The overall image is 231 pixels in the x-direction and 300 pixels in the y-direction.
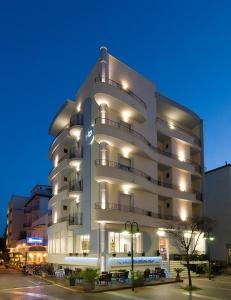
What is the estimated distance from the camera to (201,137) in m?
60.4

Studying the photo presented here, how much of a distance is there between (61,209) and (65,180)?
14.6ft

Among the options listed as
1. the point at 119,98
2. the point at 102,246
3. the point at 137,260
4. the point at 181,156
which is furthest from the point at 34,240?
the point at 119,98

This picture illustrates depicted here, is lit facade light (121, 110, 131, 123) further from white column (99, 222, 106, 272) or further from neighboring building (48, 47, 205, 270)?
white column (99, 222, 106, 272)

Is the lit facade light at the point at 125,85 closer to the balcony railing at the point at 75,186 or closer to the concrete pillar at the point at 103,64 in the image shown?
the concrete pillar at the point at 103,64

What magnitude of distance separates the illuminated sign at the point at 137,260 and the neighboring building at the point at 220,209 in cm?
1413

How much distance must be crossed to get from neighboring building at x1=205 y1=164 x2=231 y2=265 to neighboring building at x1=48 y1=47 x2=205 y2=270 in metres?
2.61

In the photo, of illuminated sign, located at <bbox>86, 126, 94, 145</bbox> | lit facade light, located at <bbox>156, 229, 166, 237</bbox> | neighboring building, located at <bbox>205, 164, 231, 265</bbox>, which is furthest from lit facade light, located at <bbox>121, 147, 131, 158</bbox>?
neighboring building, located at <bbox>205, 164, 231, 265</bbox>

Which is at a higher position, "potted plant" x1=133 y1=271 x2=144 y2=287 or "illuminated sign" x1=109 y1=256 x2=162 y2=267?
"illuminated sign" x1=109 y1=256 x2=162 y2=267

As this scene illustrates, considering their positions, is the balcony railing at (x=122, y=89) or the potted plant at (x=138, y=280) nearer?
the potted plant at (x=138, y=280)

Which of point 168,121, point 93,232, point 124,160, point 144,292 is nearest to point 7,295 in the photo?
point 144,292

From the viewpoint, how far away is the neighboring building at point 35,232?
74750 millimetres

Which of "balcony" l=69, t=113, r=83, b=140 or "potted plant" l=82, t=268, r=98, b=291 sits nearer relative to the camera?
"potted plant" l=82, t=268, r=98, b=291

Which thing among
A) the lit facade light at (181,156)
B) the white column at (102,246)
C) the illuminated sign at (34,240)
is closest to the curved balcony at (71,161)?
the white column at (102,246)

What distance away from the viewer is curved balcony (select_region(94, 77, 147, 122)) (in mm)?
43219
